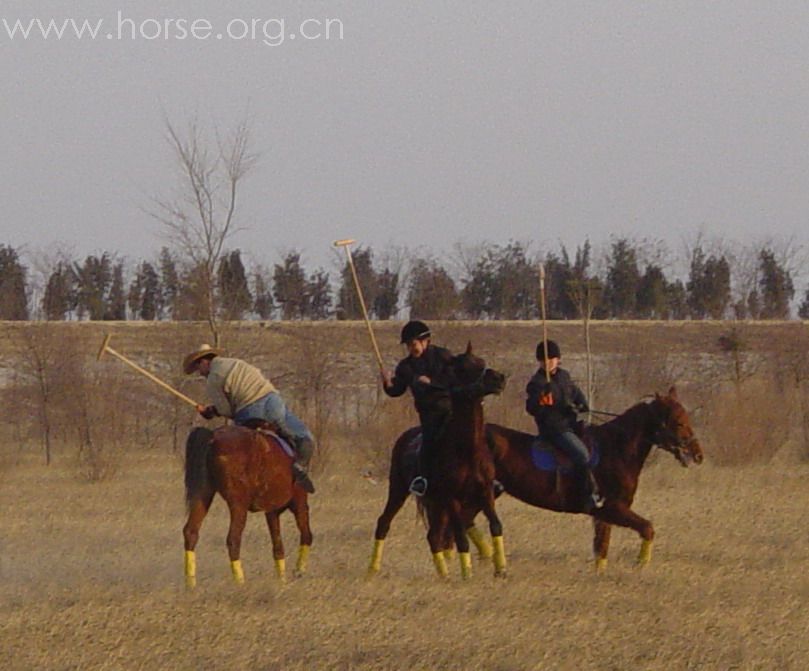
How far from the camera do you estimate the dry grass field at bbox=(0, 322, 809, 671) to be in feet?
27.9

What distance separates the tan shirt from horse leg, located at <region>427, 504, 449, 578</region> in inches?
75.7

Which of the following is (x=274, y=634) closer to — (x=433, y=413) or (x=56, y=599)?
(x=56, y=599)

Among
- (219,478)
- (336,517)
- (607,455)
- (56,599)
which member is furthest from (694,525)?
(56,599)

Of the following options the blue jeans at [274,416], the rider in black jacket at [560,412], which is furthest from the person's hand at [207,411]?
the rider in black jacket at [560,412]

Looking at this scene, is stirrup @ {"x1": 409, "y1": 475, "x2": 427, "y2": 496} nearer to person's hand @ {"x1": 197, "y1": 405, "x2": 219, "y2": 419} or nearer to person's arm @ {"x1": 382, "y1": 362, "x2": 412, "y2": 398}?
person's arm @ {"x1": 382, "y1": 362, "x2": 412, "y2": 398}

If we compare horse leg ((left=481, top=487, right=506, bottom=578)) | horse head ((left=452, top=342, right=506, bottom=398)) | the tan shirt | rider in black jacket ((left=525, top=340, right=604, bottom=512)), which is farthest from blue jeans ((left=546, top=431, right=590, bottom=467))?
the tan shirt

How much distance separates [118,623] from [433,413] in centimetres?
343

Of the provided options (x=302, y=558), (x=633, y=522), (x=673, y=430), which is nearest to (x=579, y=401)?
(x=673, y=430)

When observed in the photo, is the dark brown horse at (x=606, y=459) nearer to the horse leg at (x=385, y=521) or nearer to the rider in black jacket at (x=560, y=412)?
the horse leg at (x=385, y=521)

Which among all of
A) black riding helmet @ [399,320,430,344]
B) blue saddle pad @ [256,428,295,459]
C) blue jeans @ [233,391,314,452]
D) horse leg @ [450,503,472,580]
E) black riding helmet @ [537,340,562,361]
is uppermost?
black riding helmet @ [399,320,430,344]

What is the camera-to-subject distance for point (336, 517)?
687 inches

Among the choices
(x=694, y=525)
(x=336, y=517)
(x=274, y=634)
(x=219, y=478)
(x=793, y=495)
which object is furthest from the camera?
(x=793, y=495)

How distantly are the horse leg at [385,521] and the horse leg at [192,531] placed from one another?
4.76 ft

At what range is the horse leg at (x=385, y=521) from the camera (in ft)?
39.5
